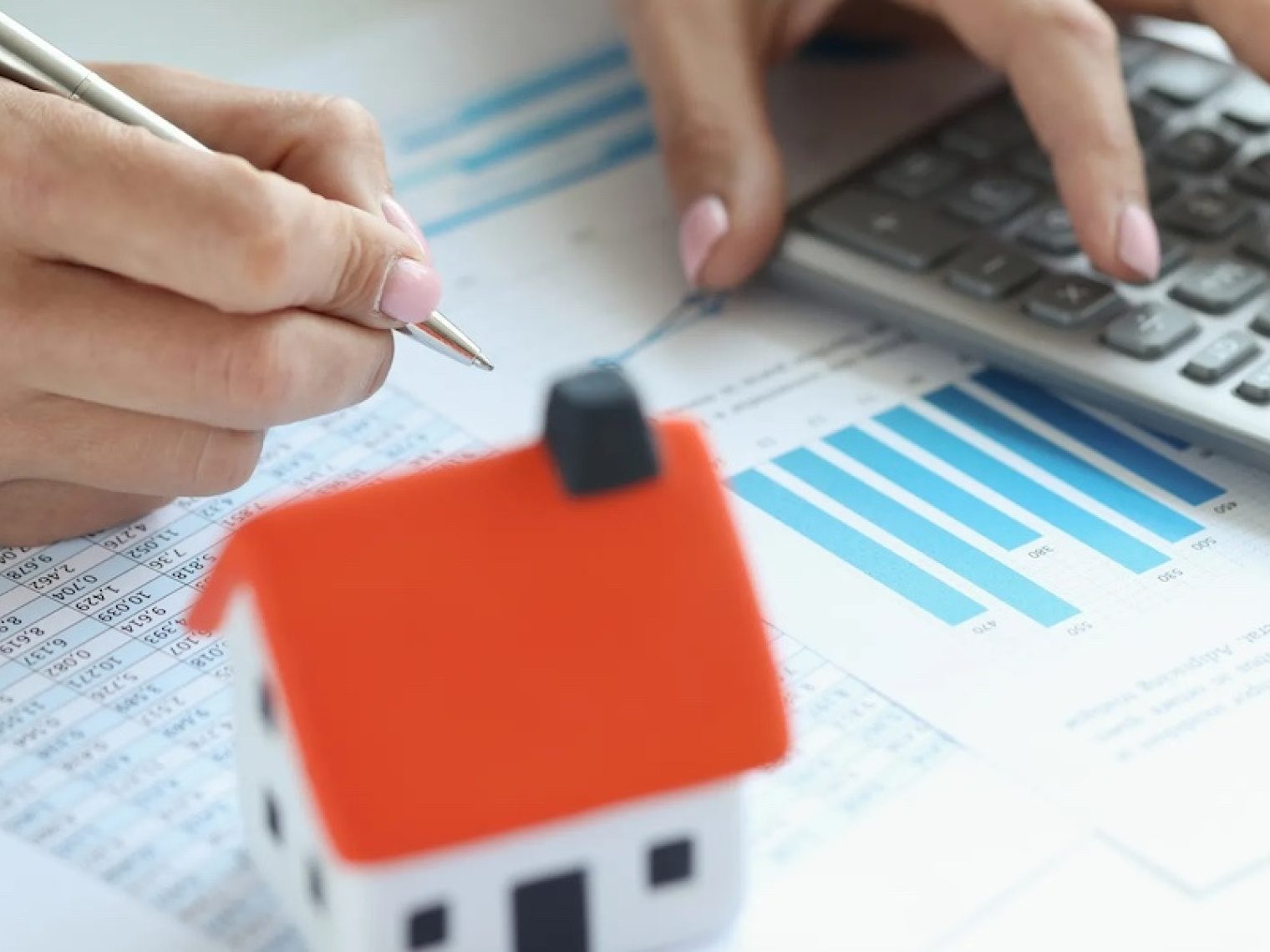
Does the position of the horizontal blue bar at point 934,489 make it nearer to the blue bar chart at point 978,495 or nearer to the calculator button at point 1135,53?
the blue bar chart at point 978,495

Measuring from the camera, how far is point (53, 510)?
491 mm

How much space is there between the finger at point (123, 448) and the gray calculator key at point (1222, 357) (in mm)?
296

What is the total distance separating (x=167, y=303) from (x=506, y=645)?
18 centimetres

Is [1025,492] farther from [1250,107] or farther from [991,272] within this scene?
[1250,107]

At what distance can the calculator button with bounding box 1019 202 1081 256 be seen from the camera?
23.9 inches

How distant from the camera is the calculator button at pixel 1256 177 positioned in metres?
0.62

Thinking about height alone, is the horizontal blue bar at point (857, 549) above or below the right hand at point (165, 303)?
below

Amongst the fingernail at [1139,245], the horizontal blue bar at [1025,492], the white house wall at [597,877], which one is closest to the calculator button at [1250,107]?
the fingernail at [1139,245]

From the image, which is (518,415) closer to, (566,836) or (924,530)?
(924,530)

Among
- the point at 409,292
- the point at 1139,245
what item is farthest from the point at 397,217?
the point at 1139,245

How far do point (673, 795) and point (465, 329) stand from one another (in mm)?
333

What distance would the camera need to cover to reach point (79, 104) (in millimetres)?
431

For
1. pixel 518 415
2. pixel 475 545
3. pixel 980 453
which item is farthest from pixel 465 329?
pixel 475 545

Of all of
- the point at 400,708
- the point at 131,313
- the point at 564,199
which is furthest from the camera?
the point at 564,199
